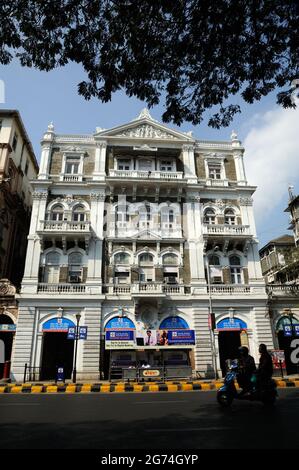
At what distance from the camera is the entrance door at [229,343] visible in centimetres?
2331

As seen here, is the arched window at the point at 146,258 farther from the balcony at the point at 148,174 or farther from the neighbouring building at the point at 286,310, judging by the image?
the neighbouring building at the point at 286,310

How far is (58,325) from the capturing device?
71.2 ft

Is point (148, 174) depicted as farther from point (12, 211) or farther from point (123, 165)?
point (12, 211)

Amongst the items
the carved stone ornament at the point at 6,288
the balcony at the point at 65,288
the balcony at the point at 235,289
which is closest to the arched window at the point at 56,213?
the balcony at the point at 65,288

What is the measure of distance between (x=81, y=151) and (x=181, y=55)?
19.7 meters

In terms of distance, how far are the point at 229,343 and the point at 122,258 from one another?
975 centimetres

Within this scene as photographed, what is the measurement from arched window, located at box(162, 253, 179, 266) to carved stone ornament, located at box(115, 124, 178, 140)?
1000 centimetres

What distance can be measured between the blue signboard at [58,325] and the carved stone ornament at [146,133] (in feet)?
50.0

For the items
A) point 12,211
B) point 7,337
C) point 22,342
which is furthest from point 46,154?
point 22,342

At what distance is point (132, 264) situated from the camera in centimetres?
2344

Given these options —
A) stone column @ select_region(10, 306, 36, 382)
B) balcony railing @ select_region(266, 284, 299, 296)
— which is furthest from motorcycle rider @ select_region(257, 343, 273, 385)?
stone column @ select_region(10, 306, 36, 382)

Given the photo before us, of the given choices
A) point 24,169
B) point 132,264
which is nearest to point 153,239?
point 132,264
